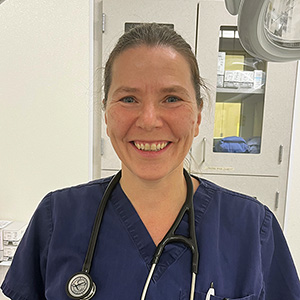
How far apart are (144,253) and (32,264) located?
31 cm

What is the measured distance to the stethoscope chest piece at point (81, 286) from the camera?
0.66m

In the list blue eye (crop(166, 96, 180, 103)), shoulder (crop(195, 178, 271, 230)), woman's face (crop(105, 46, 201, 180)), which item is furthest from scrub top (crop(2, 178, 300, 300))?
blue eye (crop(166, 96, 180, 103))

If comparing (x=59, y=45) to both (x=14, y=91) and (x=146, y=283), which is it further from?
(x=146, y=283)

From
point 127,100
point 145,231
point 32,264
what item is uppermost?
point 127,100

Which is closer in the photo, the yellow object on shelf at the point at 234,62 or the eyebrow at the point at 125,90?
the eyebrow at the point at 125,90

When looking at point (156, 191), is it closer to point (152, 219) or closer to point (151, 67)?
point (152, 219)

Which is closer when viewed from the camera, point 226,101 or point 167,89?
point 167,89

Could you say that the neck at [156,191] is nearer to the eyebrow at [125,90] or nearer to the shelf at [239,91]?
the eyebrow at [125,90]

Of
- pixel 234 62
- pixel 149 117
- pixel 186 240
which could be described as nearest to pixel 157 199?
pixel 186 240

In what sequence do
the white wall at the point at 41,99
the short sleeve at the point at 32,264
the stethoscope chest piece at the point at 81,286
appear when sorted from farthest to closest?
the white wall at the point at 41,99
the short sleeve at the point at 32,264
the stethoscope chest piece at the point at 81,286

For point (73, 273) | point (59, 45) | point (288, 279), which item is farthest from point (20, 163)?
point (288, 279)

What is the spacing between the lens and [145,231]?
2.53 ft

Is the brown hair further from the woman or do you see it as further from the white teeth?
the white teeth

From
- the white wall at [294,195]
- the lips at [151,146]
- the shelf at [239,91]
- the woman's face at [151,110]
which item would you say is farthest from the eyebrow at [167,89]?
the white wall at [294,195]
